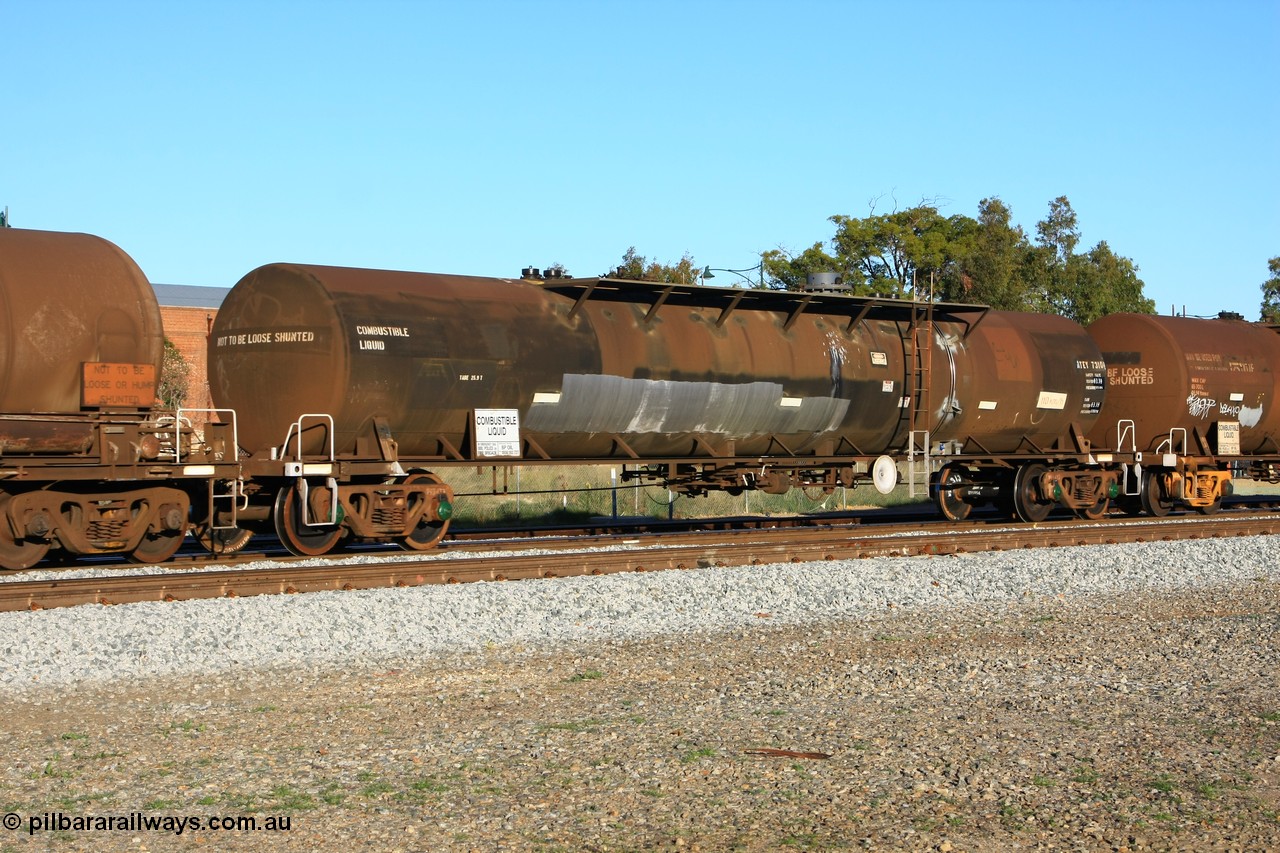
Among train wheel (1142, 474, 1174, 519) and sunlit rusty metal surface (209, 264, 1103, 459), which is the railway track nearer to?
sunlit rusty metal surface (209, 264, 1103, 459)

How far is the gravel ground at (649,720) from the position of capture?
19.5 ft

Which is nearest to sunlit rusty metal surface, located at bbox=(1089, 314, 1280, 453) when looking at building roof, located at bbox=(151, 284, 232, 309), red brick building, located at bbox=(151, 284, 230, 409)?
red brick building, located at bbox=(151, 284, 230, 409)

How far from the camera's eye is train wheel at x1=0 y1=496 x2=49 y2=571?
1418 cm

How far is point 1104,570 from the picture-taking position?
15461 mm

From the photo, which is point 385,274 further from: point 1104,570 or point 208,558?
point 1104,570

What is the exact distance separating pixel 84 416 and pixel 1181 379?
18.9 meters

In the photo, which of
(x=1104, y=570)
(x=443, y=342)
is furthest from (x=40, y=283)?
(x=1104, y=570)

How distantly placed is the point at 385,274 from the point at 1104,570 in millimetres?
9818

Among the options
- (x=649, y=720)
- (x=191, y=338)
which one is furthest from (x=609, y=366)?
(x=191, y=338)

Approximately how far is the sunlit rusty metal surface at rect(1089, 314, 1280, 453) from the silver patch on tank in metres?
7.51

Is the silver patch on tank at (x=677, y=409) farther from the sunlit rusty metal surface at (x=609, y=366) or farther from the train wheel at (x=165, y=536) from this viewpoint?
the train wheel at (x=165, y=536)

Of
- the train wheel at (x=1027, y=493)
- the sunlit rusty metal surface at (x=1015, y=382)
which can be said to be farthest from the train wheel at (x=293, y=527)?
the train wheel at (x=1027, y=493)

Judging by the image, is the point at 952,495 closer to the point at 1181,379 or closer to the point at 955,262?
the point at 1181,379

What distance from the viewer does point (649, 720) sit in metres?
7.93
